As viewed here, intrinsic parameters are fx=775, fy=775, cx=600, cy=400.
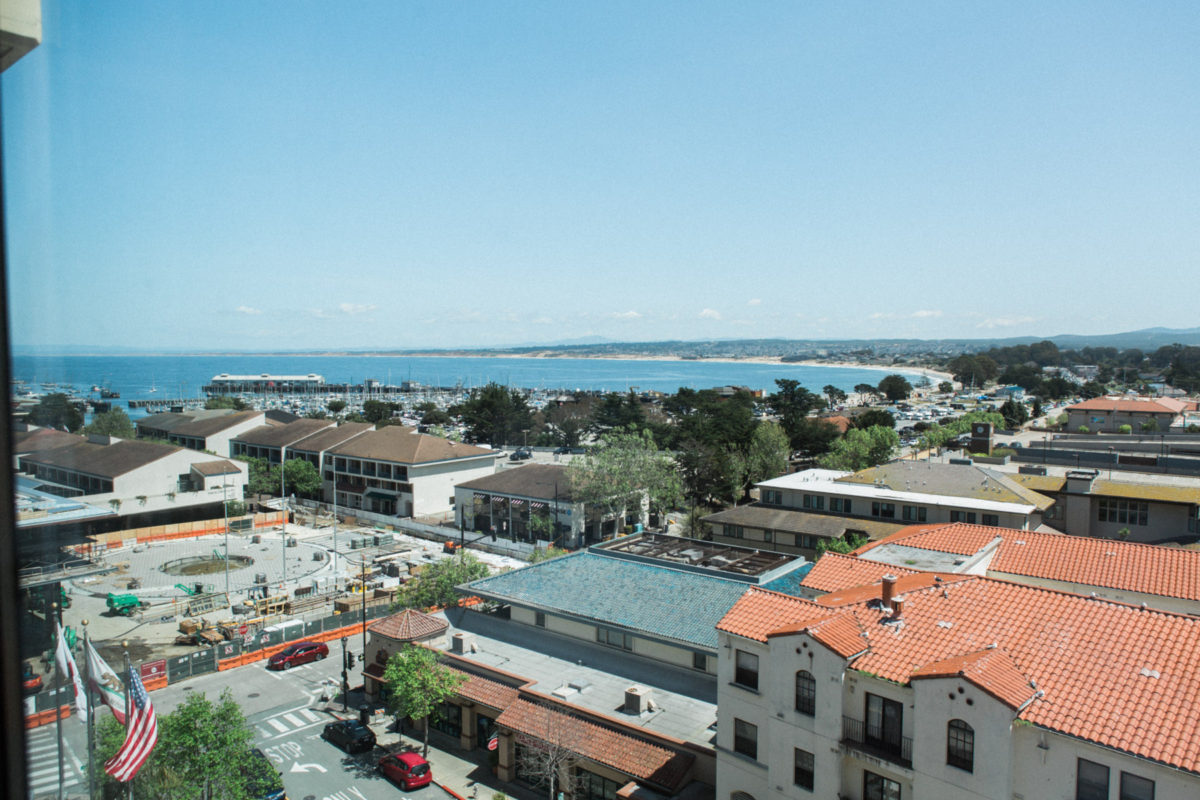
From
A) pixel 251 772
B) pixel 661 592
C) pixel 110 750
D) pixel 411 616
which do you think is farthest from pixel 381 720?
pixel 110 750

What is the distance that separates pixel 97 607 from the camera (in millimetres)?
23141

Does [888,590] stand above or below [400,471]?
above

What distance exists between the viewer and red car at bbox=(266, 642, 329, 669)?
66.7ft

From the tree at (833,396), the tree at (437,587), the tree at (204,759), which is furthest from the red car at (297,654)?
the tree at (833,396)

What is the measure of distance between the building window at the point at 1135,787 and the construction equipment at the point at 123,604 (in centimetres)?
2637

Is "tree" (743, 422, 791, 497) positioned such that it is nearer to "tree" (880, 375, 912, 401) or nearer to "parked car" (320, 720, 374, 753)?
"parked car" (320, 720, 374, 753)

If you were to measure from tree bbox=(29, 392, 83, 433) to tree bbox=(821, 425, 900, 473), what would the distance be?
37.8 meters

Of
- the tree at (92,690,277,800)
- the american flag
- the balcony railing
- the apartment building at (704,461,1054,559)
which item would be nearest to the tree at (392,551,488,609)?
the tree at (92,690,277,800)

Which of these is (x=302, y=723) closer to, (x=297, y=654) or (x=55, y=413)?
(x=297, y=654)

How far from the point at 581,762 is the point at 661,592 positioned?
4.82 m

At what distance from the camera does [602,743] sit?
13.2m

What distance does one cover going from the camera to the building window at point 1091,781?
807cm

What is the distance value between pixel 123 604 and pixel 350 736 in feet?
43.4

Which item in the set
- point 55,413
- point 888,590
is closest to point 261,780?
point 888,590
